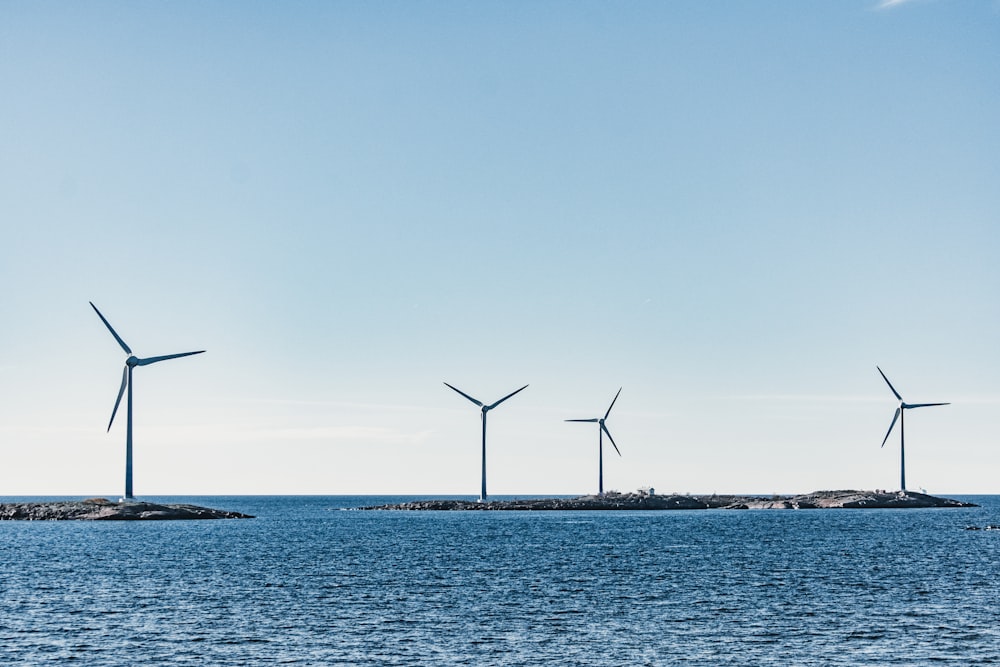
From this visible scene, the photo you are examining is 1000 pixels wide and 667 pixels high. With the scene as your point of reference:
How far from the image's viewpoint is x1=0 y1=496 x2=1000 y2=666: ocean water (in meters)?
60.5

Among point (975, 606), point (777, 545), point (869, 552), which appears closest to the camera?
point (975, 606)

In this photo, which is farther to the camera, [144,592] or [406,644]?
[144,592]

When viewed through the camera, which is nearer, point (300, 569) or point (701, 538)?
point (300, 569)

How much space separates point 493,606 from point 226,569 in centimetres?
3986

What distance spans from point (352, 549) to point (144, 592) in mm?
55879

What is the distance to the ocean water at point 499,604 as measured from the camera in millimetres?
60469

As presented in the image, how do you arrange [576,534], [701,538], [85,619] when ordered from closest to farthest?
1. [85,619]
2. [701,538]
3. [576,534]

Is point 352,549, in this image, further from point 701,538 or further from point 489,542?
A: point 701,538

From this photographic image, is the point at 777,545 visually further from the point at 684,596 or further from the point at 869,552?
the point at 684,596

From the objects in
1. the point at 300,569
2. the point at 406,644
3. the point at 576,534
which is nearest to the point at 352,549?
the point at 300,569

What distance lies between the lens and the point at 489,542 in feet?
517

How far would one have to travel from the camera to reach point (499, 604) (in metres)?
81.2

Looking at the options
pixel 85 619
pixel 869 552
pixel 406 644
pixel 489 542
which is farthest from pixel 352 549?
pixel 406 644

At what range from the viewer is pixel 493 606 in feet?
263
